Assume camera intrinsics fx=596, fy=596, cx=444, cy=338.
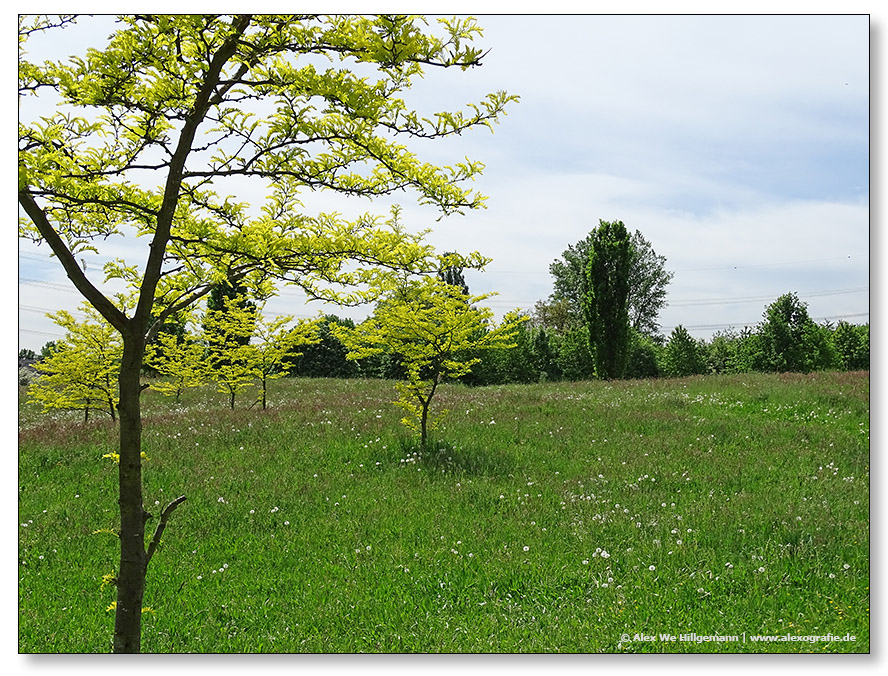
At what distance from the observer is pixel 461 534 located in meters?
4.30

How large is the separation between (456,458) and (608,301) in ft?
29.0

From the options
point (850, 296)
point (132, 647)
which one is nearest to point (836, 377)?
point (850, 296)

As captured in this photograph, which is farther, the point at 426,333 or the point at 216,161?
the point at 426,333

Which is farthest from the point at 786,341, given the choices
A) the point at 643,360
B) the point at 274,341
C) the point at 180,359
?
the point at 180,359

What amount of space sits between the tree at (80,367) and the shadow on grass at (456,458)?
2.82m

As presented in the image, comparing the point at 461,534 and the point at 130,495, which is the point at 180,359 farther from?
the point at 130,495

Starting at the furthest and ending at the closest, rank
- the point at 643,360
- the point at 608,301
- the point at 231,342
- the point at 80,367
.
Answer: the point at 643,360
the point at 608,301
the point at 231,342
the point at 80,367

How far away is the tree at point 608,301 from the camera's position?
1361 centimetres

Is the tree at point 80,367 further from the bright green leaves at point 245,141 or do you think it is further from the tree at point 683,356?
the tree at point 683,356

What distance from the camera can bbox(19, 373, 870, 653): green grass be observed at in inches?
137

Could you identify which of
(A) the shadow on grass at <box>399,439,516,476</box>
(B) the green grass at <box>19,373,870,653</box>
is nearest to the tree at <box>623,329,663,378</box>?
(B) the green grass at <box>19,373,870,653</box>

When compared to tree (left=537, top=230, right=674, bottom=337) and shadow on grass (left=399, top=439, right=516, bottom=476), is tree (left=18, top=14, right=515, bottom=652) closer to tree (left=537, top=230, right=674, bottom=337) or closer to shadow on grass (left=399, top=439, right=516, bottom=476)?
shadow on grass (left=399, top=439, right=516, bottom=476)

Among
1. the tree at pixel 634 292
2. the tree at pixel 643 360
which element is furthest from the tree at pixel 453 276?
the tree at pixel 643 360

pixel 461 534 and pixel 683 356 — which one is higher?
pixel 683 356
